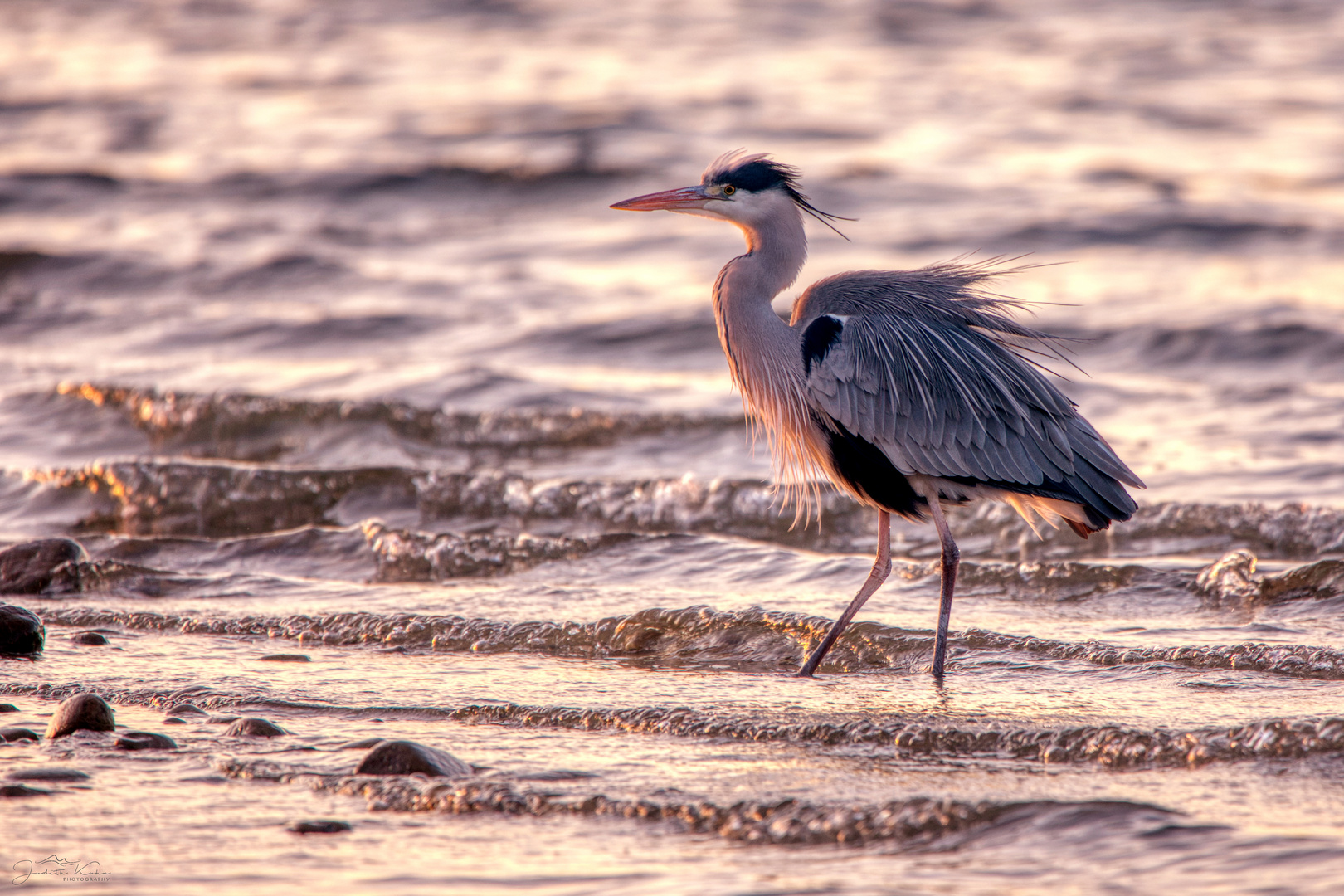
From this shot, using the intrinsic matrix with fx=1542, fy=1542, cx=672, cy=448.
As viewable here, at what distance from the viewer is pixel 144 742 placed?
4836 mm

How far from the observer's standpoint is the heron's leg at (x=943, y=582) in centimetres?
584

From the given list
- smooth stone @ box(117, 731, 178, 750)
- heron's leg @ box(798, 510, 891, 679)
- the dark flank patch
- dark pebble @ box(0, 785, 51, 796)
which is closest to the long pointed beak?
the dark flank patch

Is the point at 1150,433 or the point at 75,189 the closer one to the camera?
the point at 1150,433

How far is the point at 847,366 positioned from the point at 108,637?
3211 mm

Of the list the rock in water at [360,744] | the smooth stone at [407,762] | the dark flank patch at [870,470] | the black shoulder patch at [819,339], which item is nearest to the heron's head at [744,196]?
the black shoulder patch at [819,339]

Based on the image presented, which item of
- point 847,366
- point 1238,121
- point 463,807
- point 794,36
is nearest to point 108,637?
point 463,807

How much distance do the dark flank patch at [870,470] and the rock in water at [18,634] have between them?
322 cm

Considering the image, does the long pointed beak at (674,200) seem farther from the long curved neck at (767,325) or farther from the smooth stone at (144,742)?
the smooth stone at (144,742)

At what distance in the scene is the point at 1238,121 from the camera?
19125 mm

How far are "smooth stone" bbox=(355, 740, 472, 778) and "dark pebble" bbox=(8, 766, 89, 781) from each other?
31.9 inches

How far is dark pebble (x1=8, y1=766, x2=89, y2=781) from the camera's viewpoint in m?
4.48

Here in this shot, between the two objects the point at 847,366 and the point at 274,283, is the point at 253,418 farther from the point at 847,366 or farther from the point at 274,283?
the point at 847,366

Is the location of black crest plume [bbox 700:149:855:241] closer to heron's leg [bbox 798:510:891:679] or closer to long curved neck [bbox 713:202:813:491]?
long curved neck [bbox 713:202:813:491]

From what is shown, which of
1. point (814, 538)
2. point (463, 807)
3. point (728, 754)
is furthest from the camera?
point (814, 538)
